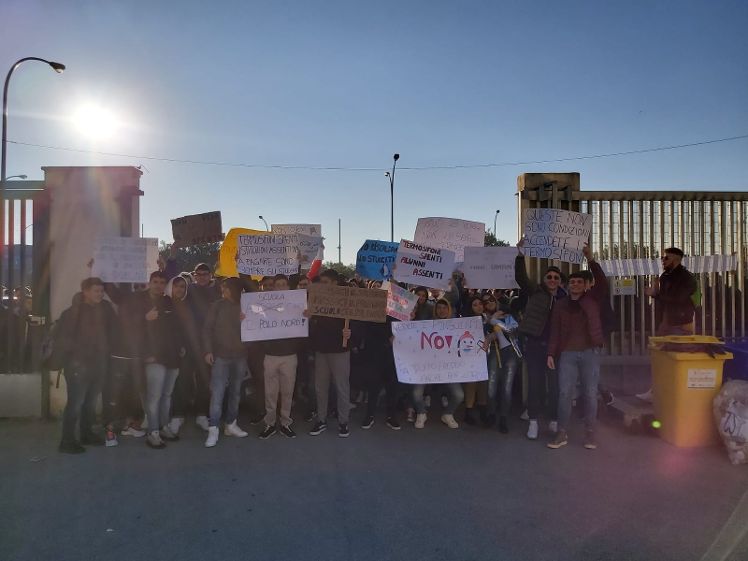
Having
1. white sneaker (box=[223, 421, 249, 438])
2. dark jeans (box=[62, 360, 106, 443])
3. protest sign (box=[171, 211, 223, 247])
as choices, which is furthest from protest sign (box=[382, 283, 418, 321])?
dark jeans (box=[62, 360, 106, 443])

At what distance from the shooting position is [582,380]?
6305mm

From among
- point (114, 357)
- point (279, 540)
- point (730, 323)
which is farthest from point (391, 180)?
point (279, 540)

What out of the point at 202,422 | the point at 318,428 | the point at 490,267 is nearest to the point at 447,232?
the point at 490,267

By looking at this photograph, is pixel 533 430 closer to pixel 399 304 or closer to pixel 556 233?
pixel 399 304

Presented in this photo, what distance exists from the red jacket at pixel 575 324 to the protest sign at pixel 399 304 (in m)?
1.66

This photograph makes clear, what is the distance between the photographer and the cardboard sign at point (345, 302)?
6559mm

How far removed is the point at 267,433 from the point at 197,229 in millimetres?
3360

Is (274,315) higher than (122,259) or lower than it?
lower

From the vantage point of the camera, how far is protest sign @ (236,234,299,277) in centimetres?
Result: 781

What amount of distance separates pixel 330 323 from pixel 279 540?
2952mm

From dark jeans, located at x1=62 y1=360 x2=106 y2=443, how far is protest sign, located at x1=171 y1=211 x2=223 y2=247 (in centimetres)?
261

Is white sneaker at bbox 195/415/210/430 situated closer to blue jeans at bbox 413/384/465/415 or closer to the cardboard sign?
the cardboard sign

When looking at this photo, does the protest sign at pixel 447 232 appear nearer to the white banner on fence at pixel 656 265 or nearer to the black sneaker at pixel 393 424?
the white banner on fence at pixel 656 265

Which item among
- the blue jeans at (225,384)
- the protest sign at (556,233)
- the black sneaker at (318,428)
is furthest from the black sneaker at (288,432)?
the protest sign at (556,233)
